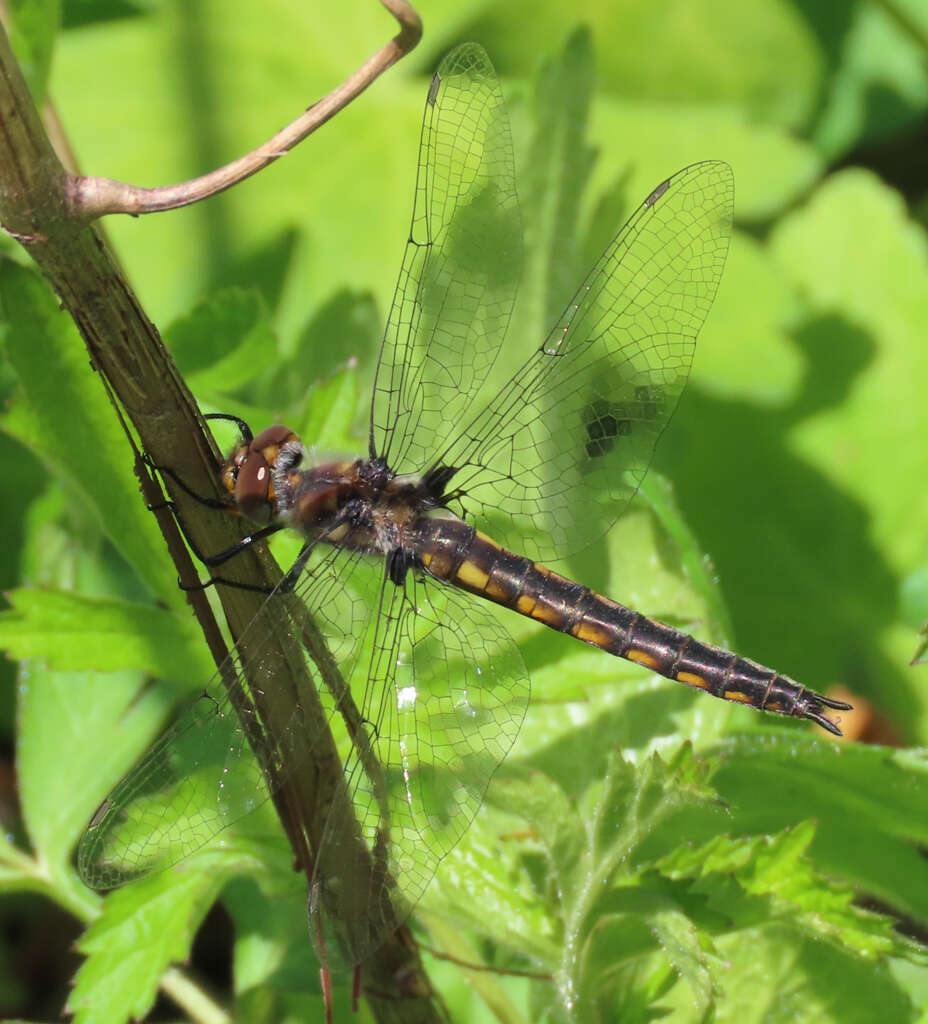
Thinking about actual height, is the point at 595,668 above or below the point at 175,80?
below

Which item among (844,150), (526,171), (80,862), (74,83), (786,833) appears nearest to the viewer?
(80,862)

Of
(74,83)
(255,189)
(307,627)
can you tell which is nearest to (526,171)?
(255,189)

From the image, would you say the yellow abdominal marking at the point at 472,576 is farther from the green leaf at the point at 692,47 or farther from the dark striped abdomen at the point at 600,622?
the green leaf at the point at 692,47

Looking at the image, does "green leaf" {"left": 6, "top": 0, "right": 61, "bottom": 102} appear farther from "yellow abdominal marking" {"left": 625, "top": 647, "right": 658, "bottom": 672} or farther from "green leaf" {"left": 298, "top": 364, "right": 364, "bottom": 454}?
"yellow abdominal marking" {"left": 625, "top": 647, "right": 658, "bottom": 672}

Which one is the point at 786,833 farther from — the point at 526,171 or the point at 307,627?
the point at 526,171

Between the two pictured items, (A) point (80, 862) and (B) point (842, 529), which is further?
(B) point (842, 529)

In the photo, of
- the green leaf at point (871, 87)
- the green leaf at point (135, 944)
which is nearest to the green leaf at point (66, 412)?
the green leaf at point (135, 944)

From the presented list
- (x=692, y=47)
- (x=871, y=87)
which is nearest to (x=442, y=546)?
(x=692, y=47)

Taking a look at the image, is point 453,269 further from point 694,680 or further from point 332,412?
point 694,680
